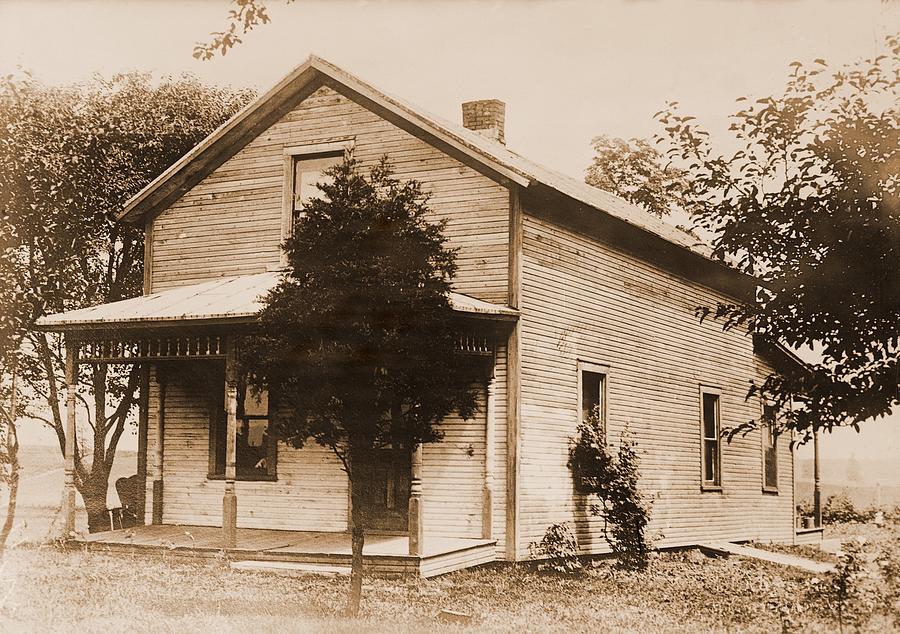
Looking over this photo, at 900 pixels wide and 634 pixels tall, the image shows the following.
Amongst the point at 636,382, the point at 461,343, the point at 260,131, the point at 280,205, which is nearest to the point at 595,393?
the point at 636,382

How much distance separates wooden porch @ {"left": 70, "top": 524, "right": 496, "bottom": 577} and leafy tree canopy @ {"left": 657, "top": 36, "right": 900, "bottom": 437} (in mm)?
5511

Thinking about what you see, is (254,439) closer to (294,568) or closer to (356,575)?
(294,568)

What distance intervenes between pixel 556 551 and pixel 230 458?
5167mm

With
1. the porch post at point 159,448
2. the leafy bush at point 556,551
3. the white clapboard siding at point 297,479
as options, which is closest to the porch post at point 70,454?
the porch post at point 159,448

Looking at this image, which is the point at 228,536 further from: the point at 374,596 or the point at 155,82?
the point at 155,82

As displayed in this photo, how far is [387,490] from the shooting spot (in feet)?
52.5

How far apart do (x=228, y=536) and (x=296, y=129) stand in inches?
284

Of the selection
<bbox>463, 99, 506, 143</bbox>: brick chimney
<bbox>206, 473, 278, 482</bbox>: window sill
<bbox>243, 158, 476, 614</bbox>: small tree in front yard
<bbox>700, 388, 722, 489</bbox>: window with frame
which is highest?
<bbox>463, 99, 506, 143</bbox>: brick chimney

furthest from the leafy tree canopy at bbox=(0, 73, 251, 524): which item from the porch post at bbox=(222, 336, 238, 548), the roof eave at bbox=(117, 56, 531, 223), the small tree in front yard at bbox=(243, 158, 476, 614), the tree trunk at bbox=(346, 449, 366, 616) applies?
the tree trunk at bbox=(346, 449, 366, 616)

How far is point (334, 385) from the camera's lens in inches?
428

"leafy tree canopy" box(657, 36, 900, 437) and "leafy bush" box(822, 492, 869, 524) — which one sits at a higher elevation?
"leafy tree canopy" box(657, 36, 900, 437)

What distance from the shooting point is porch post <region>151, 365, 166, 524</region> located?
1734 cm

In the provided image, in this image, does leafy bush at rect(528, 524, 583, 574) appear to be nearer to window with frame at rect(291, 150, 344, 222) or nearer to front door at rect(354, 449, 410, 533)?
front door at rect(354, 449, 410, 533)

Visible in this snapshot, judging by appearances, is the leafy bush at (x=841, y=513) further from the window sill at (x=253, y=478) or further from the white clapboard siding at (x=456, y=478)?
the window sill at (x=253, y=478)
